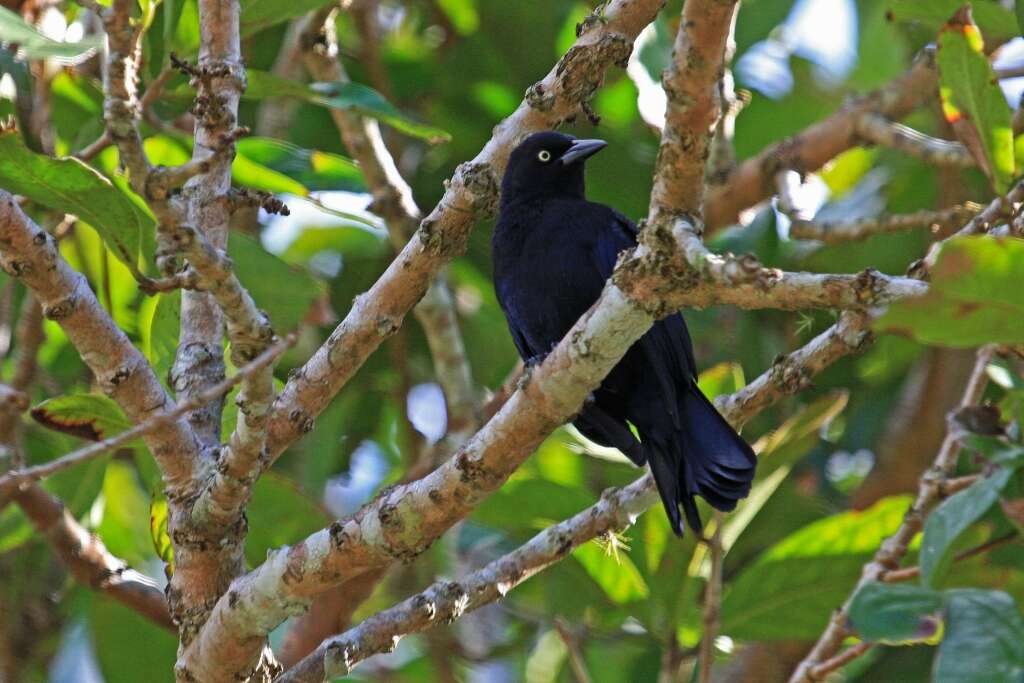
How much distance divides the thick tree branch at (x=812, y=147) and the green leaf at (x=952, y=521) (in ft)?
8.79

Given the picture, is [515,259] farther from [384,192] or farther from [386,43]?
[386,43]

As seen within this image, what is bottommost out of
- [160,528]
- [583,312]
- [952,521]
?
[952,521]

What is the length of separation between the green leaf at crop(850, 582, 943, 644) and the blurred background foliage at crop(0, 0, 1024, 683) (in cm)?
80

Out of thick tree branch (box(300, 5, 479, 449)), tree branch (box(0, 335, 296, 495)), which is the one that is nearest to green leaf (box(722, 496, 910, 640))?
thick tree branch (box(300, 5, 479, 449))

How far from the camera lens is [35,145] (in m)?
3.87

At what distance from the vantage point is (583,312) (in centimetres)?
374

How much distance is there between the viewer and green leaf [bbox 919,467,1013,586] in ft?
7.20

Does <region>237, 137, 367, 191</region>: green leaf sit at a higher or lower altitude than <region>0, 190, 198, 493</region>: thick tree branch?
higher

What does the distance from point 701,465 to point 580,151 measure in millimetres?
1432

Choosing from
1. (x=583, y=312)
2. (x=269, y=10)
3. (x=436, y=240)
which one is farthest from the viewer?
(x=583, y=312)

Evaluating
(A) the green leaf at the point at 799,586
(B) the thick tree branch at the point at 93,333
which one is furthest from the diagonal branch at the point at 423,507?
(A) the green leaf at the point at 799,586

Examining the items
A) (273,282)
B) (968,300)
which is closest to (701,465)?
(273,282)

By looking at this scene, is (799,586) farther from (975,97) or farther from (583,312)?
(975,97)

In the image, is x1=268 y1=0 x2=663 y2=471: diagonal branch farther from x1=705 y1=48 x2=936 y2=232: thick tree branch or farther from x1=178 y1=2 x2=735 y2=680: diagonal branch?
x1=705 y1=48 x2=936 y2=232: thick tree branch
